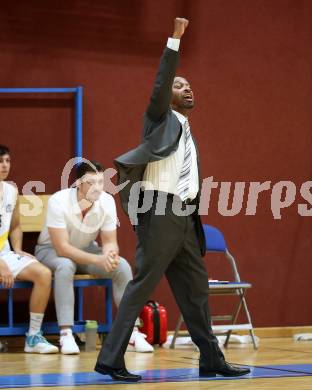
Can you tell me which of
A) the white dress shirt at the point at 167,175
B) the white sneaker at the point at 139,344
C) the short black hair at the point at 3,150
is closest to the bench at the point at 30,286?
the white sneaker at the point at 139,344

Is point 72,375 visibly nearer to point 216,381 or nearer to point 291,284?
point 216,381

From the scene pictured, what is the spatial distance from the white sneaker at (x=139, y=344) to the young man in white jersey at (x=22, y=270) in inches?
20.6

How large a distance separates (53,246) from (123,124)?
121cm

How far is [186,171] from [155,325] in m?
2.29

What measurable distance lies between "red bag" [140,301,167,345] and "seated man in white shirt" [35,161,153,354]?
6.3 inches

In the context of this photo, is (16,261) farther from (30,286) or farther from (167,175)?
(167,175)

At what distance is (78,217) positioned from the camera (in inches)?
226

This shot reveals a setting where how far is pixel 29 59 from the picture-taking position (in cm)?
623

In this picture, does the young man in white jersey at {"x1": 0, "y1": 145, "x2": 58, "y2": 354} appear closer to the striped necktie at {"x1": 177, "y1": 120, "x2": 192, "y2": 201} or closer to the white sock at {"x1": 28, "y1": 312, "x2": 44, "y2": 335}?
the white sock at {"x1": 28, "y1": 312, "x2": 44, "y2": 335}

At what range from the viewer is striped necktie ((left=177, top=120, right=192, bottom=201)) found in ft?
12.4

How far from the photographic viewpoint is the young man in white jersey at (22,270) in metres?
5.52

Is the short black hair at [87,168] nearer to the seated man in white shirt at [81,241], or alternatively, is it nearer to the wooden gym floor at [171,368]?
the seated man in white shirt at [81,241]

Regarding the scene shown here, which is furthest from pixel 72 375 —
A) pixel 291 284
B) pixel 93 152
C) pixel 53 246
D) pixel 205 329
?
pixel 291 284

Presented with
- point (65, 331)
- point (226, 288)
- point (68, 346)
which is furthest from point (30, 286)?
point (226, 288)
